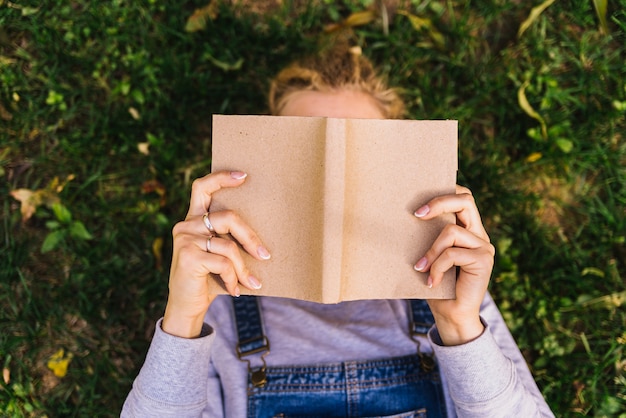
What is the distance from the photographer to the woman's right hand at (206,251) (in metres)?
1.09

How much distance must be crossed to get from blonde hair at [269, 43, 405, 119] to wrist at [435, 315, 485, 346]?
2.32 feet

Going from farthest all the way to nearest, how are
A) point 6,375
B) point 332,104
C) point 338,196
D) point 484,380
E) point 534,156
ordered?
1. point 534,156
2. point 6,375
3. point 332,104
4. point 484,380
5. point 338,196

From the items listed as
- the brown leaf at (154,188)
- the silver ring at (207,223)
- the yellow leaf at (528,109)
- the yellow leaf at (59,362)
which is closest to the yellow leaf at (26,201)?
the brown leaf at (154,188)

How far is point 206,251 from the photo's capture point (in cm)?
114

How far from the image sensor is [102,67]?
1.96 metres

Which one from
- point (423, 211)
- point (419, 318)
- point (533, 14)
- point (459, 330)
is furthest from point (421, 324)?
point (533, 14)

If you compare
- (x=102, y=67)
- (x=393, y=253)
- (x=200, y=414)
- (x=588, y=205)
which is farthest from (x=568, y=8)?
(x=200, y=414)

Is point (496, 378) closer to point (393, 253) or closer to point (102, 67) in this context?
point (393, 253)

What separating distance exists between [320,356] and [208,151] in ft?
3.12

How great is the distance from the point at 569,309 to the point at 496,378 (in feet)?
2.68

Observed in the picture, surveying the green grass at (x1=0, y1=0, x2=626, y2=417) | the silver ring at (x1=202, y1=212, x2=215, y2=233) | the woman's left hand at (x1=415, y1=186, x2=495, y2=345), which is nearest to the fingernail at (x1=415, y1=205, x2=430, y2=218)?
the woman's left hand at (x1=415, y1=186, x2=495, y2=345)

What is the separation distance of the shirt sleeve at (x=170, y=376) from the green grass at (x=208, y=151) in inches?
25.1

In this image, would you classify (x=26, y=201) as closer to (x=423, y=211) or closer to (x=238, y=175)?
(x=238, y=175)

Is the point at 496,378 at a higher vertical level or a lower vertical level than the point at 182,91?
lower
